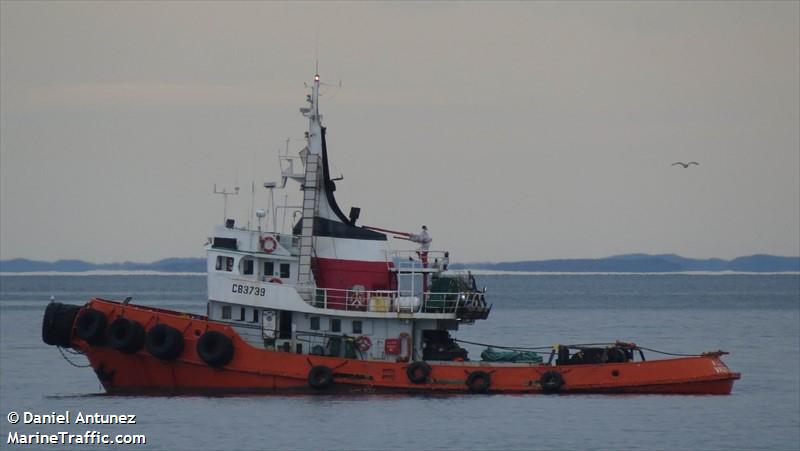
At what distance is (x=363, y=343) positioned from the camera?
34.1 m

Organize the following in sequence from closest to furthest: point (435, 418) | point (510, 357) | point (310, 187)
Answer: point (435, 418) → point (310, 187) → point (510, 357)

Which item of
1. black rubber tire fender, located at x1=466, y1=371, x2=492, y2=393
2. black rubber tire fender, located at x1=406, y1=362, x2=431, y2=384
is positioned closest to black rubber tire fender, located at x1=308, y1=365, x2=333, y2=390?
black rubber tire fender, located at x1=406, y1=362, x2=431, y2=384

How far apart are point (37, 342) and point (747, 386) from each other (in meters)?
29.4

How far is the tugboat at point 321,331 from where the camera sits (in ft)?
110

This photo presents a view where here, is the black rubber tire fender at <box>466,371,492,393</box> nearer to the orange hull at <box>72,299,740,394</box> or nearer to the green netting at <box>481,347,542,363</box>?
the orange hull at <box>72,299,740,394</box>

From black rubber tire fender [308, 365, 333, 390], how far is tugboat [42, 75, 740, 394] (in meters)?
0.02

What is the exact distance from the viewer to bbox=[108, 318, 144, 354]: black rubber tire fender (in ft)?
110

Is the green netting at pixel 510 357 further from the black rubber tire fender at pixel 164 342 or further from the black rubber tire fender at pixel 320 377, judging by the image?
the black rubber tire fender at pixel 164 342

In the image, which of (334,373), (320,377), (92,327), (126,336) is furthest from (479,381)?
(92,327)

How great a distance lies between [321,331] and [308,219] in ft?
8.52

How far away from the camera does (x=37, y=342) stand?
57.5m

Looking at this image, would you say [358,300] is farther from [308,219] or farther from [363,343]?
[308,219]

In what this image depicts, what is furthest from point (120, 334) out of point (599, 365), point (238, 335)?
→ point (599, 365)

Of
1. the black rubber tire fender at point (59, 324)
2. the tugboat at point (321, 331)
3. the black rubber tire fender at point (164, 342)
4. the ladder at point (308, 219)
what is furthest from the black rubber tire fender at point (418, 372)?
the black rubber tire fender at point (59, 324)
